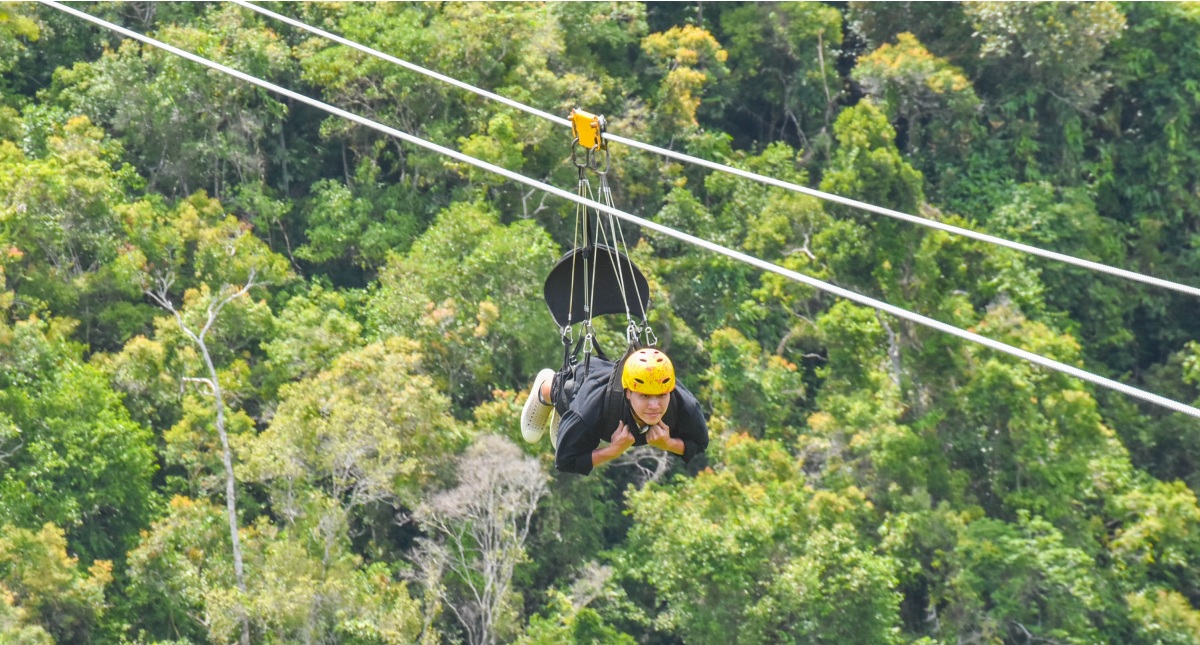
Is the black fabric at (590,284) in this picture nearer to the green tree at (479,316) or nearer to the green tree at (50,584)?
the green tree at (50,584)

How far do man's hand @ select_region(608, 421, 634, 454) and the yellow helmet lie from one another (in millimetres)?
227

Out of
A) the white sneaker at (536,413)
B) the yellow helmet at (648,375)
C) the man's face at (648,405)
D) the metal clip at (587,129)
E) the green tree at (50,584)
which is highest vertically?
the metal clip at (587,129)

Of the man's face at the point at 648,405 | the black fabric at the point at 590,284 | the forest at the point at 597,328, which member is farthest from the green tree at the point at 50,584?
the man's face at the point at 648,405

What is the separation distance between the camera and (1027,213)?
63.9 ft

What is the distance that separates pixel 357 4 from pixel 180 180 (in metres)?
2.52

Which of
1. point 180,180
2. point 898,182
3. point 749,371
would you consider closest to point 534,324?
point 749,371

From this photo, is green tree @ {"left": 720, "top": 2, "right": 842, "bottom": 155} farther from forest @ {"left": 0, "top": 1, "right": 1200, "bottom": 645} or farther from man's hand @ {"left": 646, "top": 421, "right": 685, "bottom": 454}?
man's hand @ {"left": 646, "top": 421, "right": 685, "bottom": 454}

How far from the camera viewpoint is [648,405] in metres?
6.40

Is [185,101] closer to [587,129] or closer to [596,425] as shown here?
[587,129]

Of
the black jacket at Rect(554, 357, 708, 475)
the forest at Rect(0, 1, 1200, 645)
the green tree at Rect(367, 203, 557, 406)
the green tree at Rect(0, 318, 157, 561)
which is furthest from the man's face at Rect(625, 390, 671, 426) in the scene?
the green tree at Rect(0, 318, 157, 561)

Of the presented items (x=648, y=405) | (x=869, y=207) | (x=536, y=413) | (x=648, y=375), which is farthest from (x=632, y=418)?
(x=869, y=207)

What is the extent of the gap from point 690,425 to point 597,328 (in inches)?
419

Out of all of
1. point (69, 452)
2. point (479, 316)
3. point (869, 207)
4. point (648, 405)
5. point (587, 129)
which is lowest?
point (69, 452)

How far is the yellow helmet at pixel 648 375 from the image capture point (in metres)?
6.32
